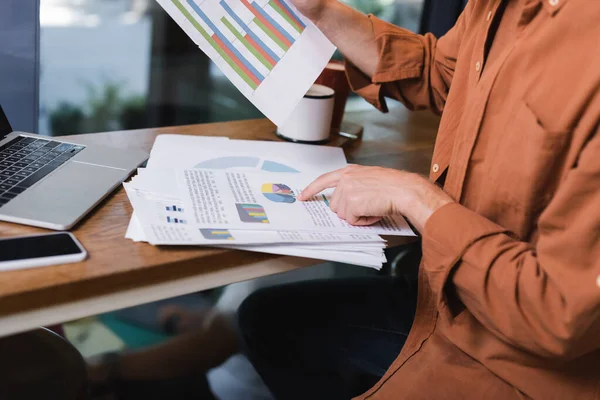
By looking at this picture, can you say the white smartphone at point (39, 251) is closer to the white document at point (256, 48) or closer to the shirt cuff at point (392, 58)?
the white document at point (256, 48)

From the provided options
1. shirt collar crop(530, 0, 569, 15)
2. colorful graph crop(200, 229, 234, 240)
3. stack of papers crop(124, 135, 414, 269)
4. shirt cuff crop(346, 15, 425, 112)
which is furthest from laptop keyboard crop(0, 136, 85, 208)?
shirt collar crop(530, 0, 569, 15)

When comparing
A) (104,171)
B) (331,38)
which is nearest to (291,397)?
(104,171)

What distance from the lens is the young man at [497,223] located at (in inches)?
26.1

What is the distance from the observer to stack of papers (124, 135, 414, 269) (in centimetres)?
74

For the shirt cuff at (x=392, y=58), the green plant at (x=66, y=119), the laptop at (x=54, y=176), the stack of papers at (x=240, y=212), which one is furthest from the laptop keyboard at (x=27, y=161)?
the green plant at (x=66, y=119)

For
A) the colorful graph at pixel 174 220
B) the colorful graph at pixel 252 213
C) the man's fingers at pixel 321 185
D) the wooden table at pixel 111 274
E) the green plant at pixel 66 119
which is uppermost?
the man's fingers at pixel 321 185

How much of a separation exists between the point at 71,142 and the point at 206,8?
29 centimetres

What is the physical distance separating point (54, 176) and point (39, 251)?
0.18 m

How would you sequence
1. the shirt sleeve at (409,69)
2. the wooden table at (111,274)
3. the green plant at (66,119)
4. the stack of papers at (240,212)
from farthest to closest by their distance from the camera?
the green plant at (66,119), the shirt sleeve at (409,69), the stack of papers at (240,212), the wooden table at (111,274)

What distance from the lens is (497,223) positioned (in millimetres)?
804

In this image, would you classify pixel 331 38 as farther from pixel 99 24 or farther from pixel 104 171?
pixel 99 24

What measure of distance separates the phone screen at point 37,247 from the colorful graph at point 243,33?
15.5 inches

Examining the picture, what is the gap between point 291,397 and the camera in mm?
1082

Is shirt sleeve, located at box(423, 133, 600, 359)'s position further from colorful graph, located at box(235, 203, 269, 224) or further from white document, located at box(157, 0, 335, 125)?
white document, located at box(157, 0, 335, 125)
